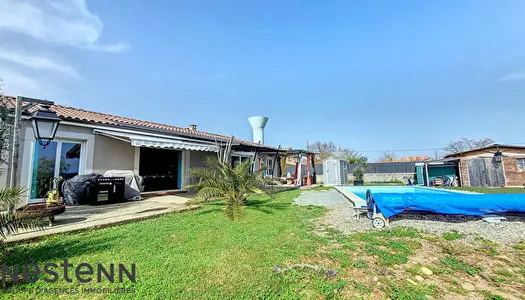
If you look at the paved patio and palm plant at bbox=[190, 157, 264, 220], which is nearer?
the paved patio

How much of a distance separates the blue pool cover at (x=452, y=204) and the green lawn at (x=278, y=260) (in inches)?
60.1

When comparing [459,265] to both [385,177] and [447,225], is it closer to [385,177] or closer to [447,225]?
[447,225]

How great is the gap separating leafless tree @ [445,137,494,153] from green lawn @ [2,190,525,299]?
9127cm

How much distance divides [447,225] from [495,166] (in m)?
34.1

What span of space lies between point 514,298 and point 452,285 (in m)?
1.02

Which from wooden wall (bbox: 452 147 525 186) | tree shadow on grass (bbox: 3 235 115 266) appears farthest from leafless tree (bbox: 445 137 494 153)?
tree shadow on grass (bbox: 3 235 115 266)

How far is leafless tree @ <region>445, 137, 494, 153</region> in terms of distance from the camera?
74.7 m

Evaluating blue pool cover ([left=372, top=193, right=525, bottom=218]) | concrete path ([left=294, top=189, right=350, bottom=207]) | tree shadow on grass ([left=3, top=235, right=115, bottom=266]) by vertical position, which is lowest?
concrete path ([left=294, top=189, right=350, bottom=207])

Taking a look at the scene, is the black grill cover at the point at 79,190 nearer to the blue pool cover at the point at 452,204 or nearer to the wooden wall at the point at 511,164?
the blue pool cover at the point at 452,204

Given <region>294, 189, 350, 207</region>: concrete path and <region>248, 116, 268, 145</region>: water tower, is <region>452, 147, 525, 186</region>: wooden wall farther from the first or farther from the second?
<region>248, 116, 268, 145</region>: water tower

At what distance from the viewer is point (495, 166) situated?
3331 cm

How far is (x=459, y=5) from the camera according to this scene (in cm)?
1817

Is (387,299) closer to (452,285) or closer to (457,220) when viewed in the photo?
(452,285)

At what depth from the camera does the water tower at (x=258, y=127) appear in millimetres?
41500
